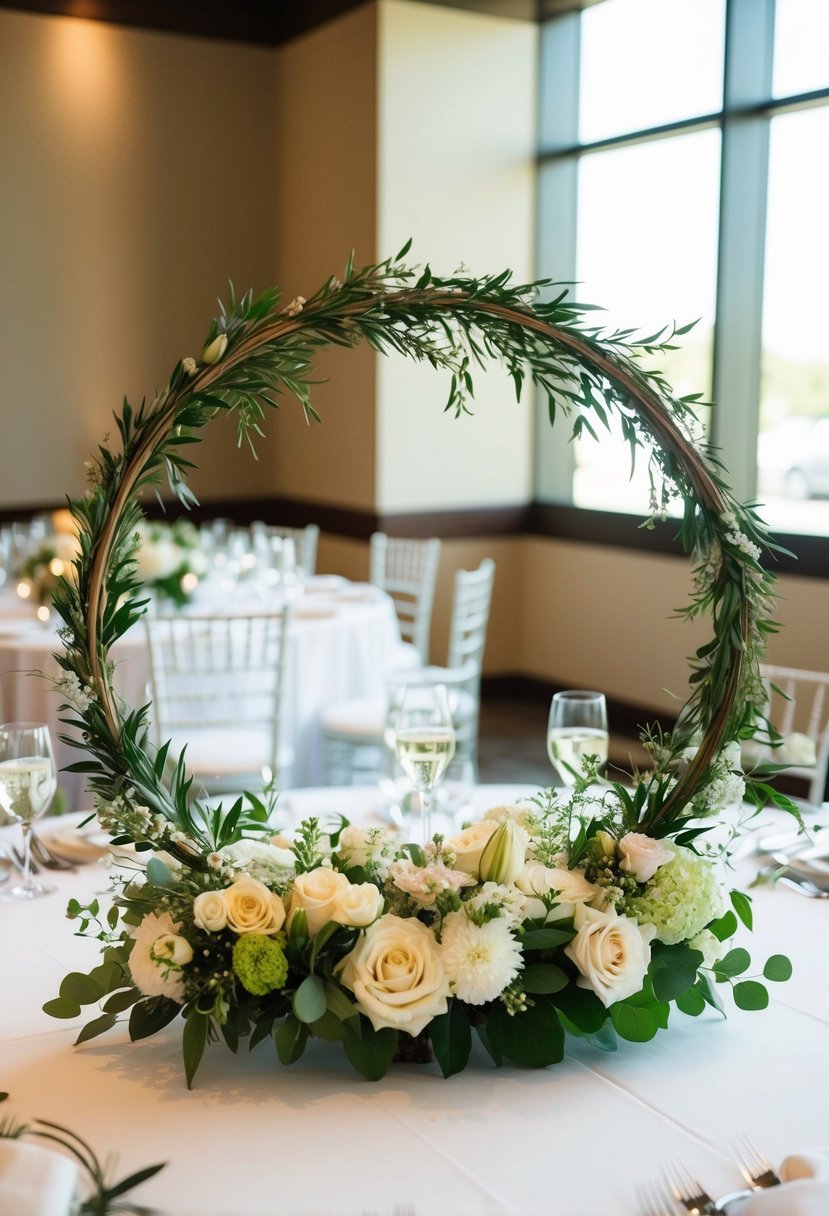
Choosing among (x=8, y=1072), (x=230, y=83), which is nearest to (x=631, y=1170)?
(x=8, y=1072)

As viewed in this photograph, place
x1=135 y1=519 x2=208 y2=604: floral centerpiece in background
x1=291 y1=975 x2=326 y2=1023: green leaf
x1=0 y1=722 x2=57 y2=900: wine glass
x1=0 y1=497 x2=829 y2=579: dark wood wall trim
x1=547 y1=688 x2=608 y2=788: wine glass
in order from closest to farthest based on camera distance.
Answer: x1=291 y1=975 x2=326 y2=1023: green leaf
x1=0 y1=722 x2=57 y2=900: wine glass
x1=547 y1=688 x2=608 y2=788: wine glass
x1=135 y1=519 x2=208 y2=604: floral centerpiece in background
x1=0 y1=497 x2=829 y2=579: dark wood wall trim

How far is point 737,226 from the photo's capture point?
5.91 m

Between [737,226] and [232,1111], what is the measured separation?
17.9 ft

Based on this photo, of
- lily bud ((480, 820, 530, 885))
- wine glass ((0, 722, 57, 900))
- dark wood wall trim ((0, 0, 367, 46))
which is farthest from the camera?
dark wood wall trim ((0, 0, 367, 46))

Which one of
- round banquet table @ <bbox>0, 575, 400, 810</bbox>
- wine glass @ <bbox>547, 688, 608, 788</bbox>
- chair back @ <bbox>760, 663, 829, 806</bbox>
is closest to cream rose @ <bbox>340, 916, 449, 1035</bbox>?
chair back @ <bbox>760, 663, 829, 806</bbox>

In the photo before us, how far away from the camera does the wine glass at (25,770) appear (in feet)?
5.52

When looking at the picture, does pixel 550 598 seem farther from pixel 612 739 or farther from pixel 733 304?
pixel 733 304

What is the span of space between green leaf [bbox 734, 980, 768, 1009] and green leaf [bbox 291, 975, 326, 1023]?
44 centimetres

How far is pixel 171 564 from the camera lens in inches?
175

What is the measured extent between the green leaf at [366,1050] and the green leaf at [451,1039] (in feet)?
0.14

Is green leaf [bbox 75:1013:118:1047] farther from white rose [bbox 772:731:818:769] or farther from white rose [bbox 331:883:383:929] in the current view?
white rose [bbox 772:731:818:769]

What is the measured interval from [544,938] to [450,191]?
20.3ft

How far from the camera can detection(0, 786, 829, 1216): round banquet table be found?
1.07m

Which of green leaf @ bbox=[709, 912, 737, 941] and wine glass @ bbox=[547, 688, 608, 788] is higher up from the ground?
wine glass @ bbox=[547, 688, 608, 788]
